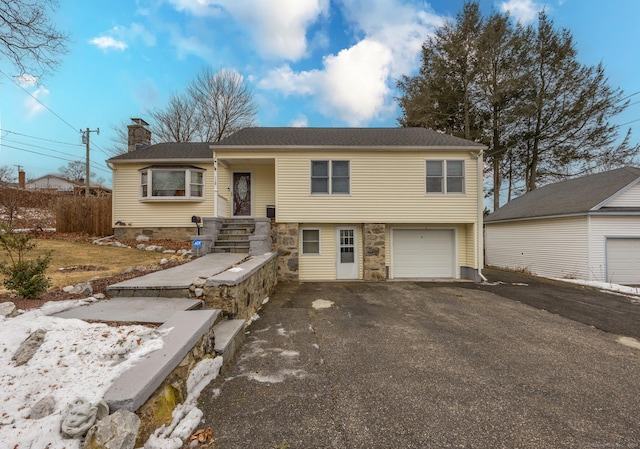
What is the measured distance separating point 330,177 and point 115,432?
851 cm

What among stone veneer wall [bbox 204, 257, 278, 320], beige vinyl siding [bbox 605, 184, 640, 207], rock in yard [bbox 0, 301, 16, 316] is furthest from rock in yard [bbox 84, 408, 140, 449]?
beige vinyl siding [bbox 605, 184, 640, 207]

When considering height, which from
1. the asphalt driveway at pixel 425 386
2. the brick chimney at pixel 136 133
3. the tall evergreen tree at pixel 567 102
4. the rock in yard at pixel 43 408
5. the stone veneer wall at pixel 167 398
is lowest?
the asphalt driveway at pixel 425 386

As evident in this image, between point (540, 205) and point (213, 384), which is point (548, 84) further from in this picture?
point (213, 384)

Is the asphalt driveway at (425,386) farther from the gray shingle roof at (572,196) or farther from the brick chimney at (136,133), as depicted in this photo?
the brick chimney at (136,133)

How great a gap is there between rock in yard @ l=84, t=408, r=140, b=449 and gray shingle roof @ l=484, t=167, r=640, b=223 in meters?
14.1

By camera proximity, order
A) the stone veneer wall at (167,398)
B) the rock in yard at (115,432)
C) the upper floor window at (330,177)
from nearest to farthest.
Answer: the rock in yard at (115,432), the stone veneer wall at (167,398), the upper floor window at (330,177)

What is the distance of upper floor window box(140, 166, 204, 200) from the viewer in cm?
1087

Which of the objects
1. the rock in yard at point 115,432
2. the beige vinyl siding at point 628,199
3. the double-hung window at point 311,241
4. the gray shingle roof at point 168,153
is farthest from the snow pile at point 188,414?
the beige vinyl siding at point 628,199

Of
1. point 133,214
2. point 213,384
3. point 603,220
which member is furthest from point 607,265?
point 133,214

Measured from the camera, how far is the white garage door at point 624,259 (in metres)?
10.2

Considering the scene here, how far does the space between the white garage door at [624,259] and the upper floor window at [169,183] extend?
15.8 meters

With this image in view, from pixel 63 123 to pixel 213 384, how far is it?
24.3 meters

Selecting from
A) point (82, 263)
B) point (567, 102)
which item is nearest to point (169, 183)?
point (82, 263)

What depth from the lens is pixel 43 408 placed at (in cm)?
167
